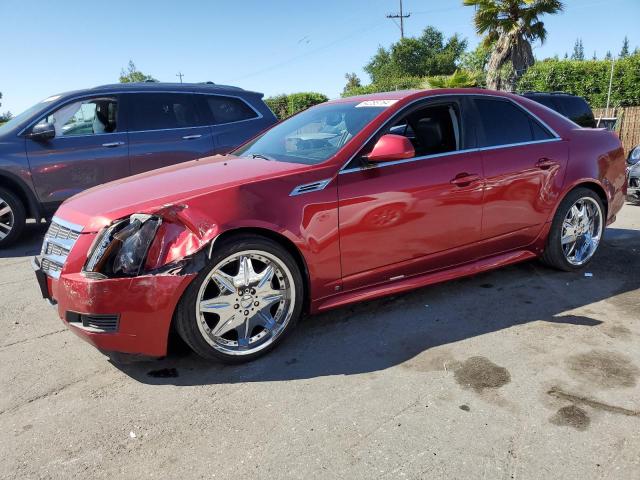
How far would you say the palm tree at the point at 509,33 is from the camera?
17.3 metres

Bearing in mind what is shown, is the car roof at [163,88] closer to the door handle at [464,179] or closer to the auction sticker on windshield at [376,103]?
the auction sticker on windshield at [376,103]

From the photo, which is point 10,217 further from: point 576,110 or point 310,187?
point 576,110

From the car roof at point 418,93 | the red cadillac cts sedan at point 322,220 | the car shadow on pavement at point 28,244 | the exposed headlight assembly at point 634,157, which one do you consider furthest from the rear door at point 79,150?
the exposed headlight assembly at point 634,157

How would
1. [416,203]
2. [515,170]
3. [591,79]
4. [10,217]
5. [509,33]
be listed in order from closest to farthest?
[416,203] → [515,170] → [10,217] → [591,79] → [509,33]

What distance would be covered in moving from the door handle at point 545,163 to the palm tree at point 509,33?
15.3 m

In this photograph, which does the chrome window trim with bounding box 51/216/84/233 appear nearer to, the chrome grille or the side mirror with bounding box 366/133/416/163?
the chrome grille

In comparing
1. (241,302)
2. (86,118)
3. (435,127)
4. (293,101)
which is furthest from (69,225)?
(293,101)

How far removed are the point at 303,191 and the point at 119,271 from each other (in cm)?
115

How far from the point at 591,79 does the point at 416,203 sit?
1540 cm

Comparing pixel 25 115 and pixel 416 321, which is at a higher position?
pixel 25 115

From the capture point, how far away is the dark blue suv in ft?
19.5

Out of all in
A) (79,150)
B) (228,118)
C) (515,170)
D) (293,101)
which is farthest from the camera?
(293,101)

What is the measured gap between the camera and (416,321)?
3.55 meters

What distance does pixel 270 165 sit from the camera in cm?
337
